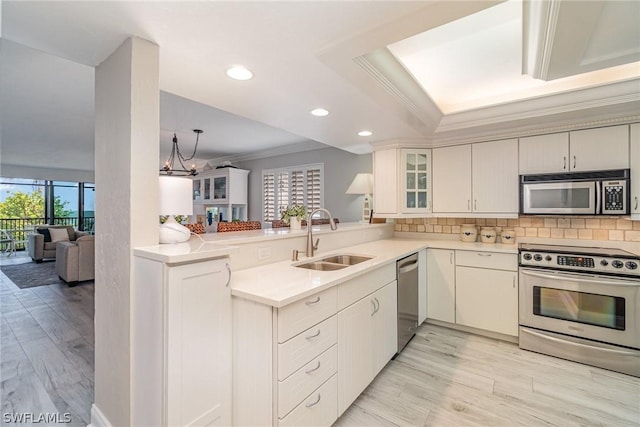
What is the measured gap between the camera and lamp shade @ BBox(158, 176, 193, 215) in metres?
1.53

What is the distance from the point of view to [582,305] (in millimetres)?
2457

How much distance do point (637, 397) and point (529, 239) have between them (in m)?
1.53

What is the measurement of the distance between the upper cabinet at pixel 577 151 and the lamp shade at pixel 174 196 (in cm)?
322

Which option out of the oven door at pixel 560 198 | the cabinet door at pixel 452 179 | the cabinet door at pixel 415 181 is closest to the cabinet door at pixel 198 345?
the cabinet door at pixel 415 181

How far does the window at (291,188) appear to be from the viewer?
5230 millimetres

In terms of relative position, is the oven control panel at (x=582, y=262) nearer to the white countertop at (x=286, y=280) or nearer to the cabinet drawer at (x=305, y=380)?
the white countertop at (x=286, y=280)

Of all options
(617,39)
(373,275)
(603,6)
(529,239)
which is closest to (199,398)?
(373,275)

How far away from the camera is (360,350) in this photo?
76.8 inches

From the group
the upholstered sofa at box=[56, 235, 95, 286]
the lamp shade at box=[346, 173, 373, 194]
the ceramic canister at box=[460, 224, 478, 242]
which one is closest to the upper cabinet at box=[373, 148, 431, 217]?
the lamp shade at box=[346, 173, 373, 194]

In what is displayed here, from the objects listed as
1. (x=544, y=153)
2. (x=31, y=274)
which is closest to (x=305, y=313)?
(x=544, y=153)

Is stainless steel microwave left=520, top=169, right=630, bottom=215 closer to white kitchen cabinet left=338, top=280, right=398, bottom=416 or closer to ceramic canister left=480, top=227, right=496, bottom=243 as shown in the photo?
ceramic canister left=480, top=227, right=496, bottom=243

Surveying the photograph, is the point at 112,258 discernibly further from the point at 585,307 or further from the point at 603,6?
the point at 585,307

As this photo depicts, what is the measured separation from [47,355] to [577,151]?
5.28 meters

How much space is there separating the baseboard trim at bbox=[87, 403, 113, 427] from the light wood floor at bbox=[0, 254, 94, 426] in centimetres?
18
